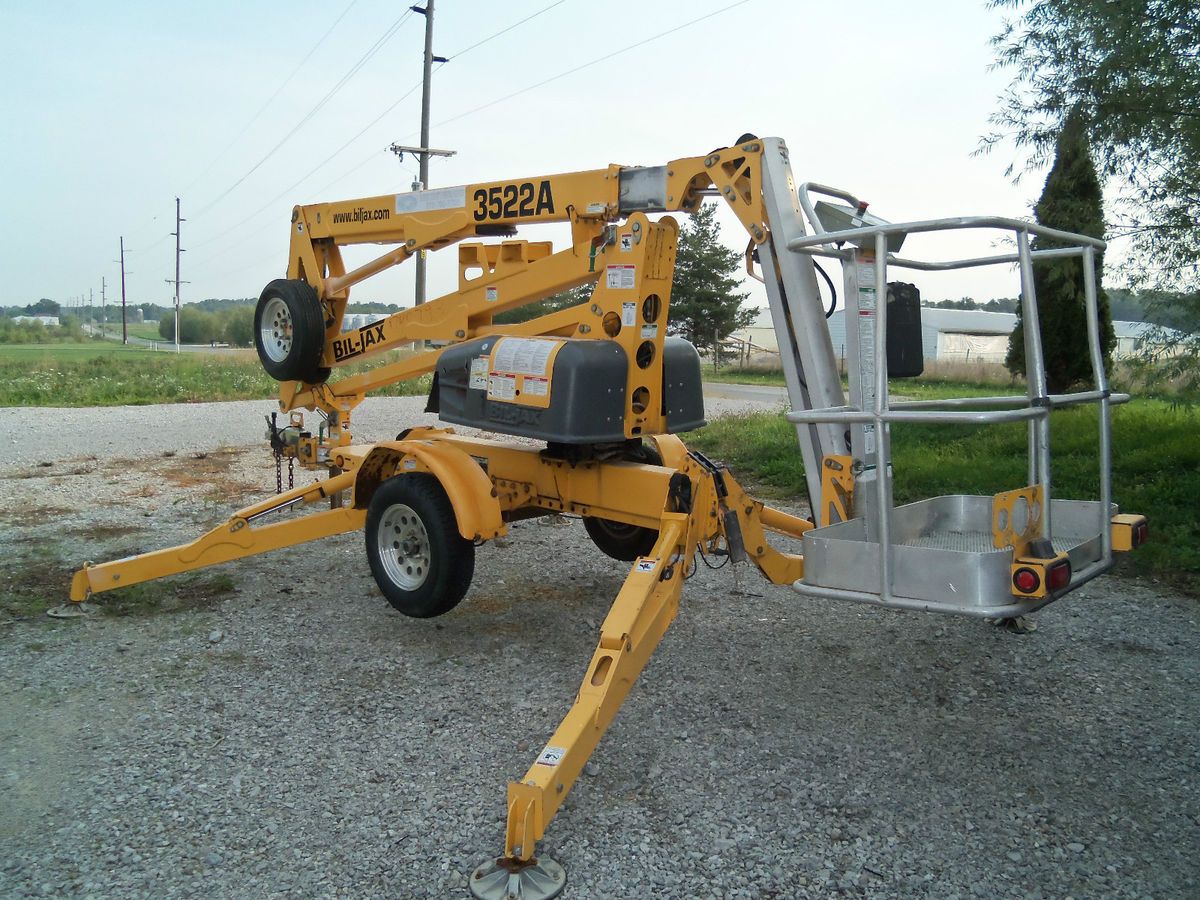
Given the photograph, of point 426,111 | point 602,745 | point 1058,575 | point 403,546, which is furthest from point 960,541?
point 426,111

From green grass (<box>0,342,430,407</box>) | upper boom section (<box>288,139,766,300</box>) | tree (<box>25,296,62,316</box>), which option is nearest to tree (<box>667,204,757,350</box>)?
green grass (<box>0,342,430,407</box>)

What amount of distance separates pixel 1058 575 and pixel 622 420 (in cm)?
245

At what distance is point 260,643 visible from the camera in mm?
6117

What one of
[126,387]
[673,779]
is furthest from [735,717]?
[126,387]

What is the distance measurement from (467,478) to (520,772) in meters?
1.96

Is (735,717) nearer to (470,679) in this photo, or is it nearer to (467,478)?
(470,679)

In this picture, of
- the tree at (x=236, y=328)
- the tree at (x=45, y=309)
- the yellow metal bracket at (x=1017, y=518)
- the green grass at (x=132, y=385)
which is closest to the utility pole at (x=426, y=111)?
the green grass at (x=132, y=385)

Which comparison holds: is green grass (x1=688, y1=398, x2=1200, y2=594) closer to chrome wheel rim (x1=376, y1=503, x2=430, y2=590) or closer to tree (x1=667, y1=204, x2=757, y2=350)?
chrome wheel rim (x1=376, y1=503, x2=430, y2=590)

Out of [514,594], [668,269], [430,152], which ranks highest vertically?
[430,152]

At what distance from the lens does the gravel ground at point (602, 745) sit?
12.3 feet

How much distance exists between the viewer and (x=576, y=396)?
531 cm

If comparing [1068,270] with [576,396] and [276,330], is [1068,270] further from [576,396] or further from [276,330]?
[276,330]

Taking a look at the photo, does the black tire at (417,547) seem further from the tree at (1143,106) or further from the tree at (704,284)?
the tree at (704,284)

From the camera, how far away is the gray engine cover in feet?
17.5
